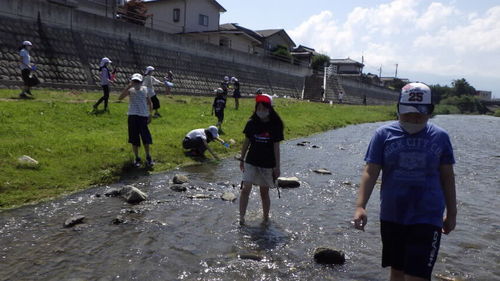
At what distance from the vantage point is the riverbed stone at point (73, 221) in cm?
606

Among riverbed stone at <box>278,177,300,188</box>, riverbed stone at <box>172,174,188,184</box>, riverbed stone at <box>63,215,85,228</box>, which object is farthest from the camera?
riverbed stone at <box>278,177,300,188</box>

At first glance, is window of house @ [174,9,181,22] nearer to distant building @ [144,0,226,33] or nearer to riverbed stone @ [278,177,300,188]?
distant building @ [144,0,226,33]

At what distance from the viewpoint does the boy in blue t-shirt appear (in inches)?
137

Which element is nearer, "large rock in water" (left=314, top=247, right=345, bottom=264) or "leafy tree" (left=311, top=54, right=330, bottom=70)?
"large rock in water" (left=314, top=247, right=345, bottom=264)

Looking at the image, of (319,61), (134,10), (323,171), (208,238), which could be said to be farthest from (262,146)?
(319,61)

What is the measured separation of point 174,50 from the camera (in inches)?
1250

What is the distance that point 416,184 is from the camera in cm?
355

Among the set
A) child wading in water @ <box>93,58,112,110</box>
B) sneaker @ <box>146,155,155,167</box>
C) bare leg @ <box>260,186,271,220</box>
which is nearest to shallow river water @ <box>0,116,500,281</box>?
bare leg @ <box>260,186,271,220</box>

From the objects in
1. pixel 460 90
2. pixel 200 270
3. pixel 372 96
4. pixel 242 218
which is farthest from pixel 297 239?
pixel 460 90

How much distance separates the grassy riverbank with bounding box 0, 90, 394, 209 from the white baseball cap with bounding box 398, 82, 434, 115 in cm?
658

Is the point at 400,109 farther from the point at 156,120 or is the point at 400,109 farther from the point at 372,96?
the point at 372,96

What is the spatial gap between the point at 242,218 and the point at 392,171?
356 centimetres

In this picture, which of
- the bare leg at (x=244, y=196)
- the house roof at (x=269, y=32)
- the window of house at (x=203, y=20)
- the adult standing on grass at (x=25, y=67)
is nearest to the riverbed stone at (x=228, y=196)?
the bare leg at (x=244, y=196)

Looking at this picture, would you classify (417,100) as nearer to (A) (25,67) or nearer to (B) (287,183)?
(B) (287,183)
